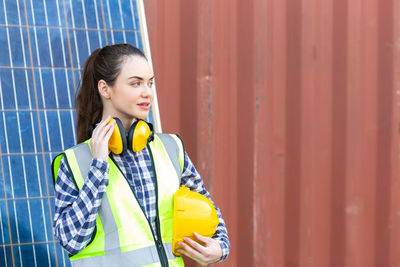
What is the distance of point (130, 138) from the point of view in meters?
1.81

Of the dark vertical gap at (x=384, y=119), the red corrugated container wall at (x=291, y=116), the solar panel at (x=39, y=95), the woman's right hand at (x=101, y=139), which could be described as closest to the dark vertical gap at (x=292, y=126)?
the red corrugated container wall at (x=291, y=116)

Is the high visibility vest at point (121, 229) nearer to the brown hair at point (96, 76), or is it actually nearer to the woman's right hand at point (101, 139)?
the woman's right hand at point (101, 139)

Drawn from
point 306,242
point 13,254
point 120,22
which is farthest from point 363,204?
point 13,254

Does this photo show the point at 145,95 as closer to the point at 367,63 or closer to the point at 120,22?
the point at 120,22

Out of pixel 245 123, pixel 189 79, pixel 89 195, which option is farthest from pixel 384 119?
pixel 89 195

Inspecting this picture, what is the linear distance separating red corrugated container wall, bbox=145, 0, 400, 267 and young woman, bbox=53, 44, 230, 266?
6.04ft

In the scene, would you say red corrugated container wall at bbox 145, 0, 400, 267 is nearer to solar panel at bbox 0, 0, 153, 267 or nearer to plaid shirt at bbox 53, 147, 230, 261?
solar panel at bbox 0, 0, 153, 267

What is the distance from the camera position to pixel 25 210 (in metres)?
2.44

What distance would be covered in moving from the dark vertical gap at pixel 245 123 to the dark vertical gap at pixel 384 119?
117 cm

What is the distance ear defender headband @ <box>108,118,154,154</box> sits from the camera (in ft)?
5.87

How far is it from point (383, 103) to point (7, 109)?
313 cm

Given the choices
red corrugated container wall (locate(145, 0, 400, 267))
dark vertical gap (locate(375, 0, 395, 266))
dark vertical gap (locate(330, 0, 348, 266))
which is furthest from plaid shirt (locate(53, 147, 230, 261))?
dark vertical gap (locate(375, 0, 395, 266))

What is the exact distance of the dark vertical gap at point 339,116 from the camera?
430 centimetres

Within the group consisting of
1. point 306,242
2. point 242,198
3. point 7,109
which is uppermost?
point 7,109
